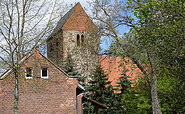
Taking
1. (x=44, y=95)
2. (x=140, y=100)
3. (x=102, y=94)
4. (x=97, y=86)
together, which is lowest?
(x=140, y=100)

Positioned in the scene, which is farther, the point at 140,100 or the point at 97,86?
the point at 97,86

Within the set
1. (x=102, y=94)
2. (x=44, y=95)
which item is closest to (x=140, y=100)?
(x=102, y=94)

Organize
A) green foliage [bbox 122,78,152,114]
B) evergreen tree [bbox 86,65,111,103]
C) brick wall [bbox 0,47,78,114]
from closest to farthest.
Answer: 1. brick wall [bbox 0,47,78,114]
2. green foliage [bbox 122,78,152,114]
3. evergreen tree [bbox 86,65,111,103]

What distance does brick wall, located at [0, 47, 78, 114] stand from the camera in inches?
811

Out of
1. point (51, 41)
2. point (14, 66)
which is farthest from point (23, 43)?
point (51, 41)

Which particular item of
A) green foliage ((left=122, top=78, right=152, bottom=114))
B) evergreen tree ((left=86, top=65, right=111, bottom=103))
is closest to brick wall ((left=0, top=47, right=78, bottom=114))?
green foliage ((left=122, top=78, right=152, bottom=114))

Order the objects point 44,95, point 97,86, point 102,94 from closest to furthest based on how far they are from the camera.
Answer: point 44,95
point 97,86
point 102,94

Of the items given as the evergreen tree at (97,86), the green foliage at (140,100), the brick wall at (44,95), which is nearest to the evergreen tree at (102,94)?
the evergreen tree at (97,86)

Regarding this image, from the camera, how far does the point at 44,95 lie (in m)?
21.8

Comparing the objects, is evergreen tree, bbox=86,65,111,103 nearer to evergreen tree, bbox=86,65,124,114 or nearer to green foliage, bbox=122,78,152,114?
evergreen tree, bbox=86,65,124,114

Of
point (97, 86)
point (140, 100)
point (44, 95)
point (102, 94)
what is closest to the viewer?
point (44, 95)

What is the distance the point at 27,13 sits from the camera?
13.8 meters

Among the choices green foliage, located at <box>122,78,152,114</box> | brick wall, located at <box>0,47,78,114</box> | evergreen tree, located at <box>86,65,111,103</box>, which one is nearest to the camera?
brick wall, located at <box>0,47,78,114</box>

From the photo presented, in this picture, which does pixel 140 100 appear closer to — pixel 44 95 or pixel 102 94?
pixel 102 94
